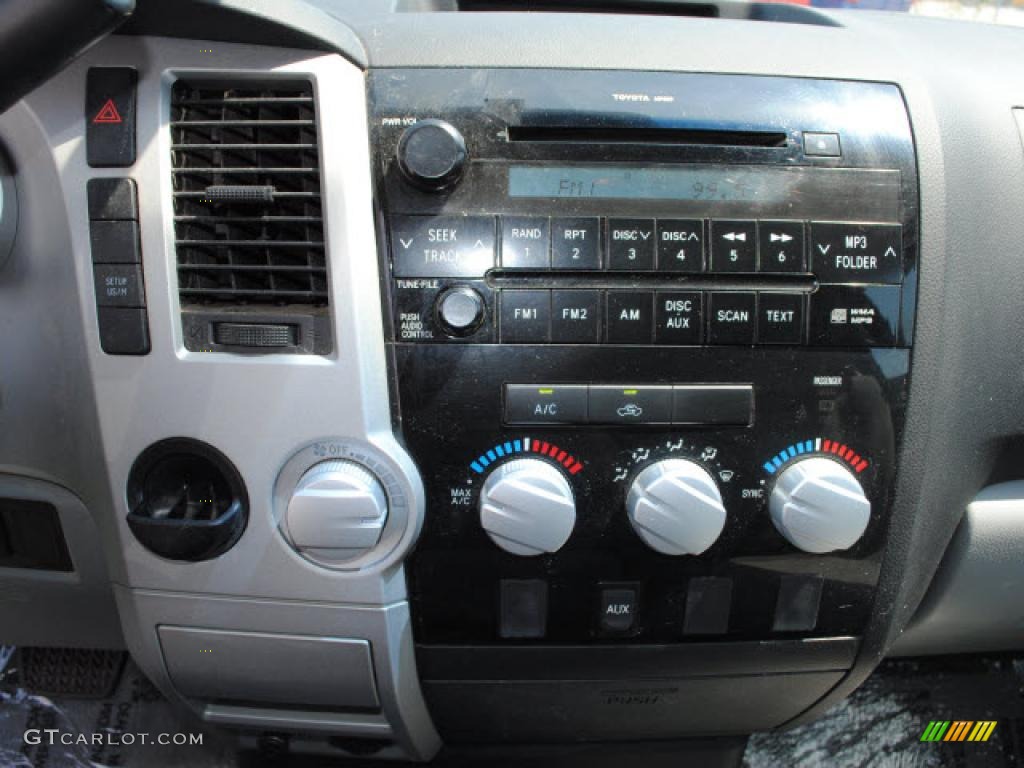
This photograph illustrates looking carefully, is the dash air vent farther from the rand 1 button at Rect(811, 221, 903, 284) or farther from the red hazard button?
the rand 1 button at Rect(811, 221, 903, 284)

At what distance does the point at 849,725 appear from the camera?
1181mm

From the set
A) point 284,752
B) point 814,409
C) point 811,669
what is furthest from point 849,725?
point 284,752

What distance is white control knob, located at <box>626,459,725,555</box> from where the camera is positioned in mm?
712

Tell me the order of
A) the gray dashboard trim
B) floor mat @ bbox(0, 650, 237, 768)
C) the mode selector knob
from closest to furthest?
the mode selector knob
the gray dashboard trim
floor mat @ bbox(0, 650, 237, 768)

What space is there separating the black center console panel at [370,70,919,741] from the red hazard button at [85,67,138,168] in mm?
217

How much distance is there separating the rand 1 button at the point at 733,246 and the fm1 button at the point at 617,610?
33 centimetres

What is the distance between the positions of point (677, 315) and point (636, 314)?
4 centimetres

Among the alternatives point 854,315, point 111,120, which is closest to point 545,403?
point 854,315

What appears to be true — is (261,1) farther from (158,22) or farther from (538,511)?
(538,511)

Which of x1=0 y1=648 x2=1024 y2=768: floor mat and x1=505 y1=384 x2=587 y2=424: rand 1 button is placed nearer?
x1=505 y1=384 x2=587 y2=424: rand 1 button

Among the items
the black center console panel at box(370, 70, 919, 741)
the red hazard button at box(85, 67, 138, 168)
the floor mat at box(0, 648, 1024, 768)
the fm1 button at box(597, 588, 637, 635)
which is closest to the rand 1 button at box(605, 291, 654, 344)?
the black center console panel at box(370, 70, 919, 741)

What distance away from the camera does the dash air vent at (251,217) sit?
2.32ft

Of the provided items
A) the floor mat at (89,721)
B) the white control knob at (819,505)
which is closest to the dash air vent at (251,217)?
the white control knob at (819,505)

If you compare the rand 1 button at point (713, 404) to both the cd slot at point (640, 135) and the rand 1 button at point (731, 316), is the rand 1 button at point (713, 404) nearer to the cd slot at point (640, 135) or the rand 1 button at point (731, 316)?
the rand 1 button at point (731, 316)
